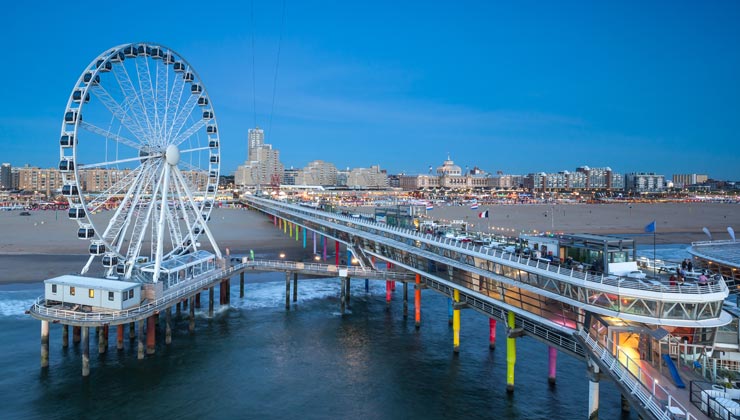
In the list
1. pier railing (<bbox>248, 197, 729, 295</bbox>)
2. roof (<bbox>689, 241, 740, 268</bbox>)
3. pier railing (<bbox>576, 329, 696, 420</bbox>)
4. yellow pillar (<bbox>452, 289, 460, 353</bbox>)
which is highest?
pier railing (<bbox>248, 197, 729, 295</bbox>)

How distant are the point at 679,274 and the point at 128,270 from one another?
32.6m

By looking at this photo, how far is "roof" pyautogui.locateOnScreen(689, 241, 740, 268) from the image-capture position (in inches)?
1261

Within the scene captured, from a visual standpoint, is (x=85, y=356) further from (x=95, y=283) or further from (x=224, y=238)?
(x=224, y=238)

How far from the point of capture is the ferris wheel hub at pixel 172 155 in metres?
37.5

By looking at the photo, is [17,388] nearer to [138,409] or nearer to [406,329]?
[138,409]

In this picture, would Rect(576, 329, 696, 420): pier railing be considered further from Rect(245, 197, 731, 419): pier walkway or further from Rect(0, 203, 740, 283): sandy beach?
Rect(0, 203, 740, 283): sandy beach

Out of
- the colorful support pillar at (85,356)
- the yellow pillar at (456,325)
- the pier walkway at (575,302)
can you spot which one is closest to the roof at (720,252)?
the pier walkway at (575,302)

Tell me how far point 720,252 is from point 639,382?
84.9 ft

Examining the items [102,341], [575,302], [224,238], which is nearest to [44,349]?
[102,341]

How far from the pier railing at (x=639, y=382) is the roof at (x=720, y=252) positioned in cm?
1798

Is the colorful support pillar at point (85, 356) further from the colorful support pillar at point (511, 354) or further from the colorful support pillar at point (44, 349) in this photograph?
the colorful support pillar at point (511, 354)

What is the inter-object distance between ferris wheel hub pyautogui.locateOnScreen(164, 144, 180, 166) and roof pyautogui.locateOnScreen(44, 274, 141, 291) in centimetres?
1017

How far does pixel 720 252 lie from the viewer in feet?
118

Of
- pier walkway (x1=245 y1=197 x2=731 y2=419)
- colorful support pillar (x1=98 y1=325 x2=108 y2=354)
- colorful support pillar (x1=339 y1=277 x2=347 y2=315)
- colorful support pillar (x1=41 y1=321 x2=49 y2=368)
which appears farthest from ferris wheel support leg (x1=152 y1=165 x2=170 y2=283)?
pier walkway (x1=245 y1=197 x2=731 y2=419)
